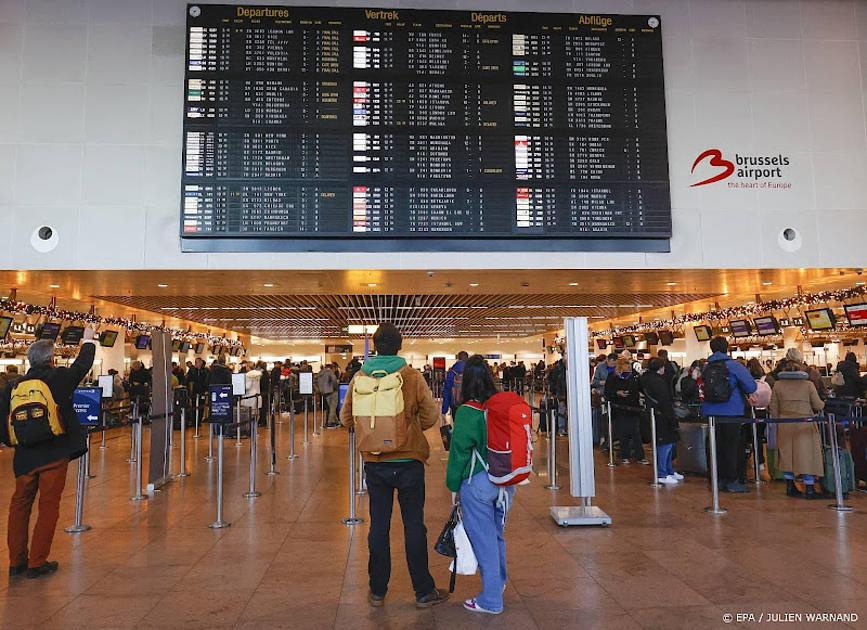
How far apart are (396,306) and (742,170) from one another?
1100cm

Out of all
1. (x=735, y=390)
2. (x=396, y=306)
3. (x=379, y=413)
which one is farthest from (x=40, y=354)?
(x=396, y=306)

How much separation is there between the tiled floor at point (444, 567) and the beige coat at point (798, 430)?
0.44 meters

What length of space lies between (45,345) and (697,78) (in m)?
8.39

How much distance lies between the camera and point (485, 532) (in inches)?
146

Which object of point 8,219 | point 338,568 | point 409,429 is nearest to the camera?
point 409,429

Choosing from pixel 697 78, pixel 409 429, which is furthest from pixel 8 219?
pixel 697 78

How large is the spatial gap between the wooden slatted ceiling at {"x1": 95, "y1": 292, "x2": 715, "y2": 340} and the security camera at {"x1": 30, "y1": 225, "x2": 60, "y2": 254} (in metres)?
4.86

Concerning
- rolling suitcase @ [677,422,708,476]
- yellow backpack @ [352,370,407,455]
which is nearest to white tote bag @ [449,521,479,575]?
yellow backpack @ [352,370,407,455]

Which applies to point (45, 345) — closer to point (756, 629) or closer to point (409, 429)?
point (409, 429)

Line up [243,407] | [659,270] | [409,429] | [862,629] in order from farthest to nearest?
[243,407] < [659,270] < [409,429] < [862,629]

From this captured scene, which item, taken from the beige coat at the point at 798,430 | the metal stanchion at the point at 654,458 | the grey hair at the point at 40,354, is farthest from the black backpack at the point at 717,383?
the grey hair at the point at 40,354

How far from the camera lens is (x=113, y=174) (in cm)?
796

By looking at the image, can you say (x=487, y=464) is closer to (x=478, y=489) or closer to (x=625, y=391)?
(x=478, y=489)

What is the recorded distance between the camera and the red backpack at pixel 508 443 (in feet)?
11.8
